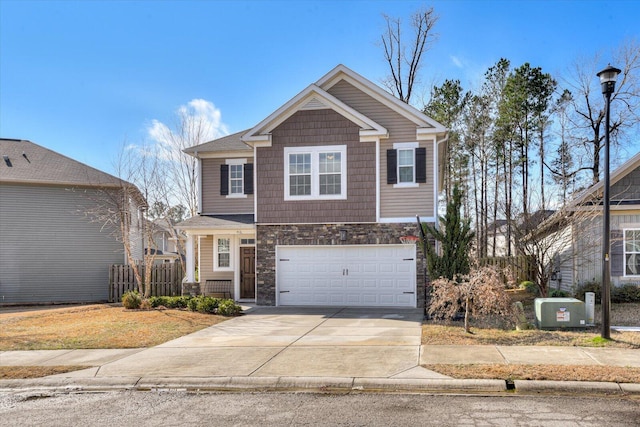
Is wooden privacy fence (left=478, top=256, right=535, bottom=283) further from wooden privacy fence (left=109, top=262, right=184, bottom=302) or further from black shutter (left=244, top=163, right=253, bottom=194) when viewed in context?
wooden privacy fence (left=109, top=262, right=184, bottom=302)

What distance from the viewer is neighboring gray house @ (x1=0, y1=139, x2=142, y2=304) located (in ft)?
66.2

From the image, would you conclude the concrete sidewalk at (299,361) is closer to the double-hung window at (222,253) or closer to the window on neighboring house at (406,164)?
the window on neighboring house at (406,164)

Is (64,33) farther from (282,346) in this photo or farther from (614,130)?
(614,130)

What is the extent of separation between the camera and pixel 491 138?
30234 millimetres

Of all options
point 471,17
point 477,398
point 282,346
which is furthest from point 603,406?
point 471,17

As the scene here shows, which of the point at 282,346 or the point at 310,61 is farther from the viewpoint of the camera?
the point at 310,61

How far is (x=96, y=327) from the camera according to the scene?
A: 1275 centimetres

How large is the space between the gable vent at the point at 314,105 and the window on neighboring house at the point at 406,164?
270cm

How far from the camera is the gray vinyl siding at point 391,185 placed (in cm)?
1630

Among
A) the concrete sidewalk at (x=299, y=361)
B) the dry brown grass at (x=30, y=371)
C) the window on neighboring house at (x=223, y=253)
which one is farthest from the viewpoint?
the window on neighboring house at (x=223, y=253)

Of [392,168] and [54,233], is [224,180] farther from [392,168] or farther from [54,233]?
[54,233]

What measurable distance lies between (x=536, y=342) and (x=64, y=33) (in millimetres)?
17217

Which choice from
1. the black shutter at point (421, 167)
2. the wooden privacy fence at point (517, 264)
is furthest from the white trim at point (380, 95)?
the wooden privacy fence at point (517, 264)

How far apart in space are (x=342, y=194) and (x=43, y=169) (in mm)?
13292
